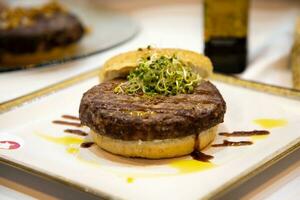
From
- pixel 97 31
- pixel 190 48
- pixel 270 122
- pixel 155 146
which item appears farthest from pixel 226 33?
pixel 155 146

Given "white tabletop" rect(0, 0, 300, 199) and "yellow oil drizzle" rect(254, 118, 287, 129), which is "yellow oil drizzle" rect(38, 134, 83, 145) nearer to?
"white tabletop" rect(0, 0, 300, 199)

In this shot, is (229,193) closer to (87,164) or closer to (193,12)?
(87,164)

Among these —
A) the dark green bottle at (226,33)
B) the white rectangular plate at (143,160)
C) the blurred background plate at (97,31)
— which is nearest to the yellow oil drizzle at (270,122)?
the white rectangular plate at (143,160)

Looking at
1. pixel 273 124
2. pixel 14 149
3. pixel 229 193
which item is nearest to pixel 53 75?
pixel 14 149

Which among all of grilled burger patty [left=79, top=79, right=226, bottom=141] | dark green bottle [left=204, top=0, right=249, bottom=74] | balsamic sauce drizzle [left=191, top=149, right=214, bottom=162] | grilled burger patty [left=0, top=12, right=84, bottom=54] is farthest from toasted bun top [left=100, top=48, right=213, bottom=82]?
grilled burger patty [left=0, top=12, right=84, bottom=54]

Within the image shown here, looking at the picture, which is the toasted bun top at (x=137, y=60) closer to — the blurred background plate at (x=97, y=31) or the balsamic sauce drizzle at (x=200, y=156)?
the balsamic sauce drizzle at (x=200, y=156)
